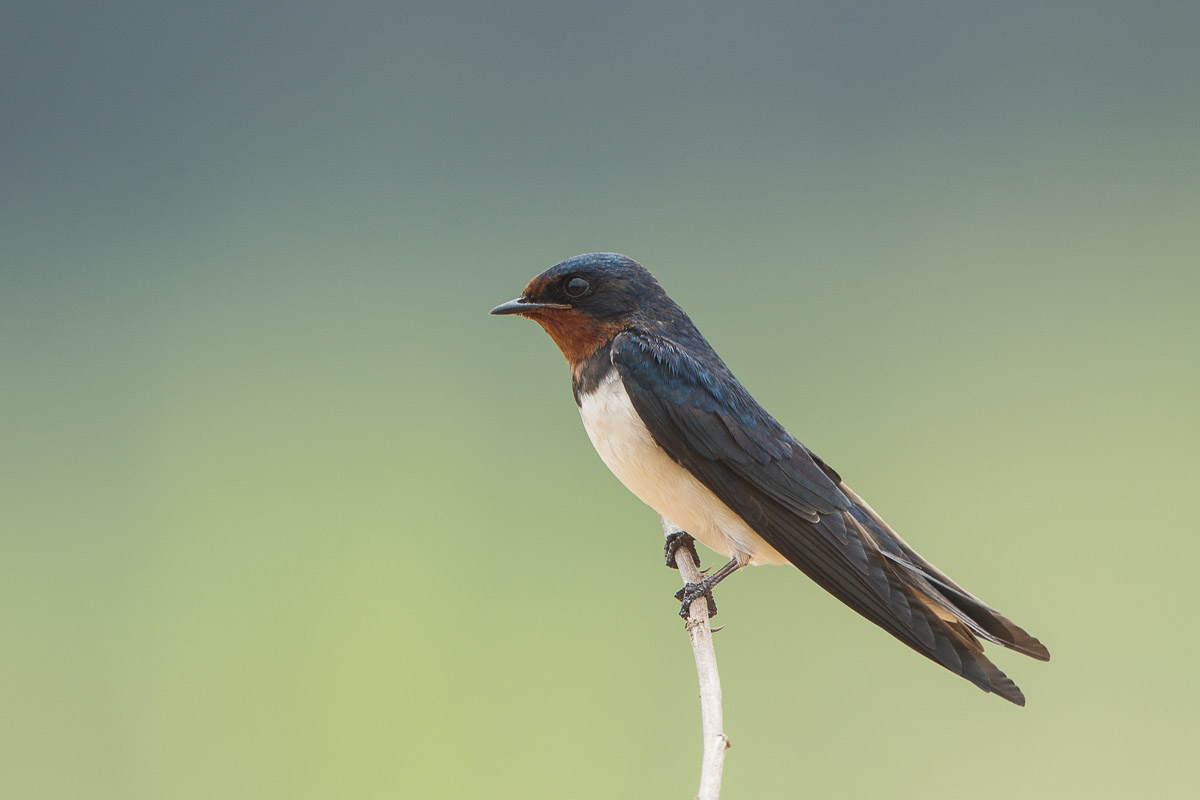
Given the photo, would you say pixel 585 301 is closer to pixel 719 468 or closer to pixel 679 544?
pixel 719 468

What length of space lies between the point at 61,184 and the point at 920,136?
2.17 meters

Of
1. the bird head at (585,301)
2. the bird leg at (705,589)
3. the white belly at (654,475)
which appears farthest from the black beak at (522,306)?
the bird leg at (705,589)

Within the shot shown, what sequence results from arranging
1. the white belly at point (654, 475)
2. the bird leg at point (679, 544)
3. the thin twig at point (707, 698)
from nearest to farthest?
1. the thin twig at point (707, 698)
2. the white belly at point (654, 475)
3. the bird leg at point (679, 544)

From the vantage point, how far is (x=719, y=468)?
1310 mm

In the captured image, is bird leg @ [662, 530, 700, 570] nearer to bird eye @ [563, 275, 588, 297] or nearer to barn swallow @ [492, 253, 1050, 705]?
barn swallow @ [492, 253, 1050, 705]

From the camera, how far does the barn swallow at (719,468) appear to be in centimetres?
125

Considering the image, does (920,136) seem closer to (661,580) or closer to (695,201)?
(695,201)

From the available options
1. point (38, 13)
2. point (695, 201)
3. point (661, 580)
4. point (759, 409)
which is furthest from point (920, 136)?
point (38, 13)

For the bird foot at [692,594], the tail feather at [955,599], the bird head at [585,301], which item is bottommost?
the tail feather at [955,599]

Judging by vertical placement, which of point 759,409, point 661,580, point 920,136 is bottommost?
point 759,409

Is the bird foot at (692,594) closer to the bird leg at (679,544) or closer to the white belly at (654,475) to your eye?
the white belly at (654,475)

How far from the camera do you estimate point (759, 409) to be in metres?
1.37

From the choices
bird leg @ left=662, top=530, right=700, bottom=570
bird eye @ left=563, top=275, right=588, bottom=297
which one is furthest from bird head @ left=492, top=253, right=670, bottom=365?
bird leg @ left=662, top=530, right=700, bottom=570

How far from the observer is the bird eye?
1.37 metres
